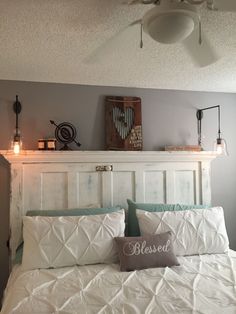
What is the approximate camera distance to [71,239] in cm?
223

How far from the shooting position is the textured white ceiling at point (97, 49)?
1547 mm

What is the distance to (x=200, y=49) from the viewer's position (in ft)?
5.01

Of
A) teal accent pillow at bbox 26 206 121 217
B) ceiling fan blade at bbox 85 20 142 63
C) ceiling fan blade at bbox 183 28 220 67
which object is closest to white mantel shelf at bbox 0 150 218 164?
teal accent pillow at bbox 26 206 121 217

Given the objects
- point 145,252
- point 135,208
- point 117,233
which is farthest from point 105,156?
point 145,252

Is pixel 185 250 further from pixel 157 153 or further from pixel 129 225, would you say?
pixel 157 153

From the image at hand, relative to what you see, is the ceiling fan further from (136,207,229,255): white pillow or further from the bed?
(136,207,229,255): white pillow

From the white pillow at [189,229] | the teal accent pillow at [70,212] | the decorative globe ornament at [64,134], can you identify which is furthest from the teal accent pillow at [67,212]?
the decorative globe ornament at [64,134]

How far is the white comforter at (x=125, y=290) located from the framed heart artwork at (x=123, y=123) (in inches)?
48.6

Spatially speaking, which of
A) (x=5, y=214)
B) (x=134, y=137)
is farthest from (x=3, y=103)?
(x=134, y=137)

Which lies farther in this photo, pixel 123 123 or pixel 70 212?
pixel 123 123

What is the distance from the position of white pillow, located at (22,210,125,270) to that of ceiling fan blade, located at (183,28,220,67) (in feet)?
4.51

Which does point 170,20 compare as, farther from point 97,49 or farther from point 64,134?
point 64,134

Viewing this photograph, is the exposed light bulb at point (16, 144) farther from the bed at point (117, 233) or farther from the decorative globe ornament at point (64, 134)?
the decorative globe ornament at point (64, 134)

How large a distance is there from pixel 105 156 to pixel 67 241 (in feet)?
3.06
